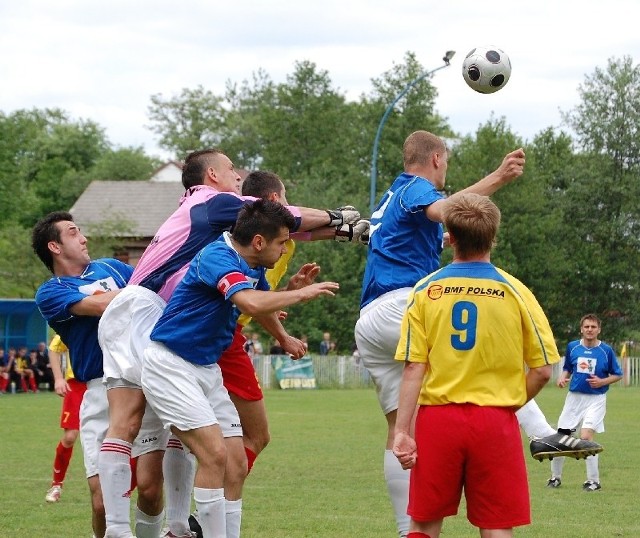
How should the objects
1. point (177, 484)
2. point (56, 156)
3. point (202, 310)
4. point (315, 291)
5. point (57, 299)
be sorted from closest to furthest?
1. point (315, 291)
2. point (202, 310)
3. point (177, 484)
4. point (57, 299)
5. point (56, 156)

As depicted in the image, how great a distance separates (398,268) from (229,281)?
1315 mm

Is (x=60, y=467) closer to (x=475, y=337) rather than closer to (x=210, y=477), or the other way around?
(x=210, y=477)

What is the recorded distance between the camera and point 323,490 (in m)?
12.3

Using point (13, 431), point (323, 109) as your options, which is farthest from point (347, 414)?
point (323, 109)

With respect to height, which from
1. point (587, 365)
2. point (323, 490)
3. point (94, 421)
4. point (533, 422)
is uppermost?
point (533, 422)

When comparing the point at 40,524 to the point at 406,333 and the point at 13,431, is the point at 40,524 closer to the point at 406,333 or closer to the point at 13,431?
the point at 406,333

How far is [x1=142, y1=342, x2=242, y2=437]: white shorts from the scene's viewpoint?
6.84m

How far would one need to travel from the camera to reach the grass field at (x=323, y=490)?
965 cm

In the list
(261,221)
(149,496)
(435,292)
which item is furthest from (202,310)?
(435,292)

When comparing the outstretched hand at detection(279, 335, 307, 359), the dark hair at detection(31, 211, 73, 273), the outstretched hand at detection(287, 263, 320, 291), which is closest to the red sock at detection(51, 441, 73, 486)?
the dark hair at detection(31, 211, 73, 273)

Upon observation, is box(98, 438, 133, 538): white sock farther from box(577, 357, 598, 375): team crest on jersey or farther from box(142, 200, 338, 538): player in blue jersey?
box(577, 357, 598, 375): team crest on jersey

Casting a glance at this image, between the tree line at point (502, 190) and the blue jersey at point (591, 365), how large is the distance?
110 feet

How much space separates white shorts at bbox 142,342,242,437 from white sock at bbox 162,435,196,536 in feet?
3.04

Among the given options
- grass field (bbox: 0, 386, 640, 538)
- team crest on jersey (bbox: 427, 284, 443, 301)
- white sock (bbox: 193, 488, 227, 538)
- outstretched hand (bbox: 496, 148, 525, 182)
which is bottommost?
grass field (bbox: 0, 386, 640, 538)
